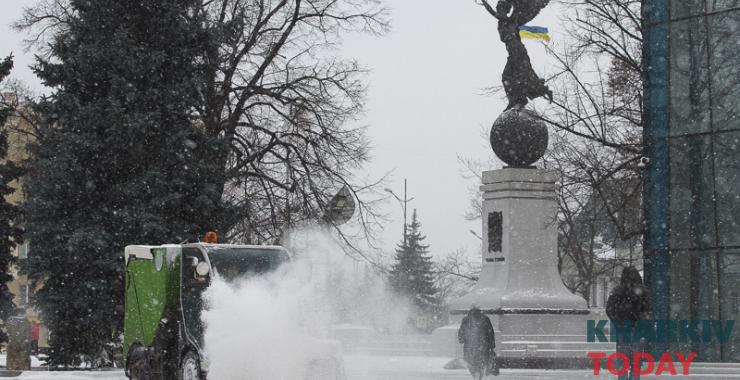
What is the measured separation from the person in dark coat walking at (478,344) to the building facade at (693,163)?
17.7 feet

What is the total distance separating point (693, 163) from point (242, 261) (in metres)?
12.6

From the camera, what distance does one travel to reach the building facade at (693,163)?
2434 centimetres

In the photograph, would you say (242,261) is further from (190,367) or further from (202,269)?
(190,367)

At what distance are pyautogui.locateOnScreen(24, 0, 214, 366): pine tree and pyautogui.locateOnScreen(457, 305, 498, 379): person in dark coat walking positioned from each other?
756 cm

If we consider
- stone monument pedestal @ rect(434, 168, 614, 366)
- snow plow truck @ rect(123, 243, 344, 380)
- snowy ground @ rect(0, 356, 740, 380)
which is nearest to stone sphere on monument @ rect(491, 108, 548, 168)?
stone monument pedestal @ rect(434, 168, 614, 366)

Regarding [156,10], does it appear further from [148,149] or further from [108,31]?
[148,149]

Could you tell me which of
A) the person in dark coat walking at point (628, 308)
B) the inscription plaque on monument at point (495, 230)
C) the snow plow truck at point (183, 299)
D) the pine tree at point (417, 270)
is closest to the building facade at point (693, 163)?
the inscription plaque on monument at point (495, 230)

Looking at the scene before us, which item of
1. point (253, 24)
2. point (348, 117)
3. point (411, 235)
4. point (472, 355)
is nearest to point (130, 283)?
point (472, 355)

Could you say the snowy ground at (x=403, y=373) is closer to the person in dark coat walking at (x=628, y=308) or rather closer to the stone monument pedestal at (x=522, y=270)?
the stone monument pedestal at (x=522, y=270)

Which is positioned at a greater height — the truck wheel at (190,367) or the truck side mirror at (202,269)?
the truck side mirror at (202,269)

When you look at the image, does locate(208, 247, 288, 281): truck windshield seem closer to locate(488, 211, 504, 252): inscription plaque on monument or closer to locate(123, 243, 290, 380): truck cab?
locate(123, 243, 290, 380): truck cab

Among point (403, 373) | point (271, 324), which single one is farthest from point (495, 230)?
point (271, 324)

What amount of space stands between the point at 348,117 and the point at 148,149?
6782 mm

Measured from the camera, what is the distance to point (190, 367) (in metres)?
15.3
